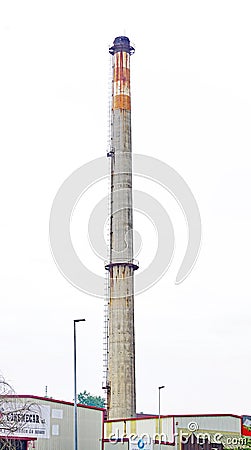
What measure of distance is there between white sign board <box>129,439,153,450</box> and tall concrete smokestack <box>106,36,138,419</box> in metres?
3.15

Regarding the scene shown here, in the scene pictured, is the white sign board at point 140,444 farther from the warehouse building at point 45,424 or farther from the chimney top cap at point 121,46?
the chimney top cap at point 121,46

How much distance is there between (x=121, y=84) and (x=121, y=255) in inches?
517

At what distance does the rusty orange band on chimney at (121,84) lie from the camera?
62.8 meters

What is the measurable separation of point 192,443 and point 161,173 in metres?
19.8

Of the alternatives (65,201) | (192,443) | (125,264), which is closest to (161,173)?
(65,201)

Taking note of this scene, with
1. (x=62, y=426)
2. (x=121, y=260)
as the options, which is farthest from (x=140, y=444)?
(x=121, y=260)

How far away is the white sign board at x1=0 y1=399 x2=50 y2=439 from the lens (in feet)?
127

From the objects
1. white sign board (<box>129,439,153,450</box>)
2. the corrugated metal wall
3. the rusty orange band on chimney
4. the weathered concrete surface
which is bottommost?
white sign board (<box>129,439,153,450</box>)

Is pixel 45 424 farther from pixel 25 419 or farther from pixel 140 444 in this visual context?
pixel 140 444

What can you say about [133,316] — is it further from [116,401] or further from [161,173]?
[161,173]

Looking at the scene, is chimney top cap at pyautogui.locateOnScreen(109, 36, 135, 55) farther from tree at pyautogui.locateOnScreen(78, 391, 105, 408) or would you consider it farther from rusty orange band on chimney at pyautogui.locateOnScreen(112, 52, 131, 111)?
tree at pyautogui.locateOnScreen(78, 391, 105, 408)

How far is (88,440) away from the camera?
1873 inches

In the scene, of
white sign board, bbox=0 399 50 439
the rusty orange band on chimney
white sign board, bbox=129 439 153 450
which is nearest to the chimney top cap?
the rusty orange band on chimney

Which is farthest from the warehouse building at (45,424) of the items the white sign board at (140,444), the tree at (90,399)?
the tree at (90,399)
